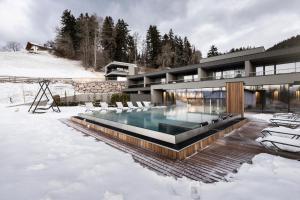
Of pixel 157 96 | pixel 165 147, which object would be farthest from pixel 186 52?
pixel 165 147

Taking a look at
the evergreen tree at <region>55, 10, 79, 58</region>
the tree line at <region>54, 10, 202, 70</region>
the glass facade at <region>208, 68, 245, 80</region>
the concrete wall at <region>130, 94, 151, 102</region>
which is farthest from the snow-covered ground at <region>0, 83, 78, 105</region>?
the evergreen tree at <region>55, 10, 79, 58</region>

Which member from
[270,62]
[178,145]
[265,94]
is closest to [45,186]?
[178,145]

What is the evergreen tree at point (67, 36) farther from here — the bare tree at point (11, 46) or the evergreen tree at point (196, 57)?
the evergreen tree at point (196, 57)

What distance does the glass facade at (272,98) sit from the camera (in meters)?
12.4

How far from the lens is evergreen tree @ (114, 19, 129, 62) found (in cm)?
4501

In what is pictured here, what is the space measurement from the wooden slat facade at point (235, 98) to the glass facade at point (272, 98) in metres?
4.76

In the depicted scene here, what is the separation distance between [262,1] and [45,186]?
1967 cm

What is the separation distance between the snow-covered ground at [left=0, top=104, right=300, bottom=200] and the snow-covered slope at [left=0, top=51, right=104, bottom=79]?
34246 millimetres

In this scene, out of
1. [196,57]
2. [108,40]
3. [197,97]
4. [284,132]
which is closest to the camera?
[284,132]

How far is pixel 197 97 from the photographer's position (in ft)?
62.4

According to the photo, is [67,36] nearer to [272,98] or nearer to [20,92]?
[20,92]

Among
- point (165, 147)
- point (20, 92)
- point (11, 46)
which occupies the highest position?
point (11, 46)

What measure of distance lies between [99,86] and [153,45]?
25.1m

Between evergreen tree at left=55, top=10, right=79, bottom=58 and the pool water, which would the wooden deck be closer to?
the pool water
